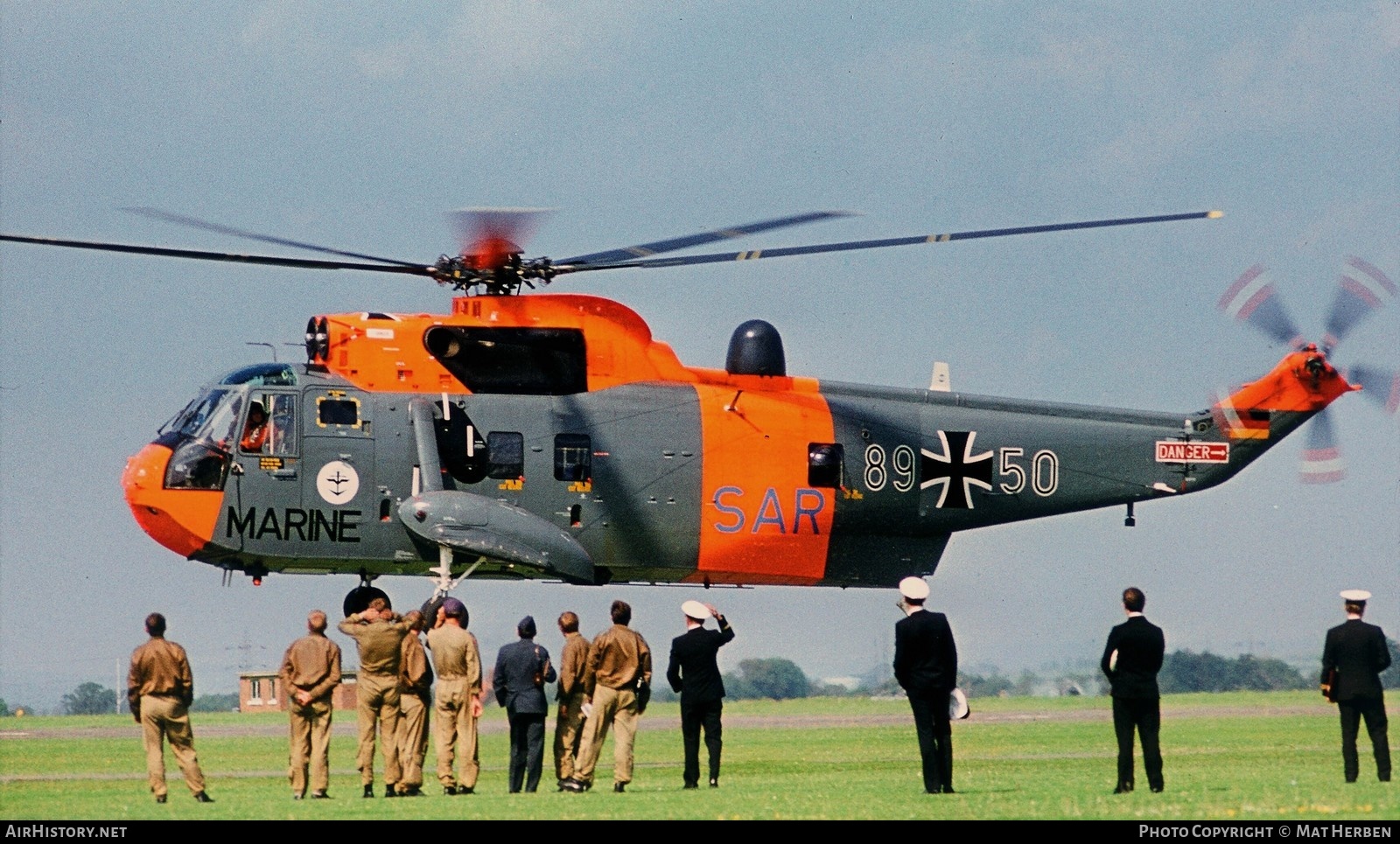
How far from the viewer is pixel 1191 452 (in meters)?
27.1

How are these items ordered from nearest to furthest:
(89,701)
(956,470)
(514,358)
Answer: (514,358)
(956,470)
(89,701)

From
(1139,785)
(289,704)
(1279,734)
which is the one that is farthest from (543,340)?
(1279,734)

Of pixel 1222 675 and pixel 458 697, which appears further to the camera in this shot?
pixel 1222 675

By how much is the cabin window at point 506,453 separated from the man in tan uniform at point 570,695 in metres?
5.71

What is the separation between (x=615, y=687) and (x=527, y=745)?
44.6 inches

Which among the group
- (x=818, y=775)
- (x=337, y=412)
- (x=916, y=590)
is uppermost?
(x=337, y=412)

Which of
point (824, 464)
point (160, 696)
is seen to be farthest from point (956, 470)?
point (160, 696)

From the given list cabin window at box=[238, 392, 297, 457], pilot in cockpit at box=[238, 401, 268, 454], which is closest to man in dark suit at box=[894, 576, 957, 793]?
cabin window at box=[238, 392, 297, 457]

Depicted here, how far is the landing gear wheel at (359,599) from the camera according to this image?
921 inches

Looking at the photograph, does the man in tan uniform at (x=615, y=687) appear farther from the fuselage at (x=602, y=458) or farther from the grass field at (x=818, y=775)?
the fuselage at (x=602, y=458)

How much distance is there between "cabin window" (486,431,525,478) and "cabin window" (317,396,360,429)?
1681mm

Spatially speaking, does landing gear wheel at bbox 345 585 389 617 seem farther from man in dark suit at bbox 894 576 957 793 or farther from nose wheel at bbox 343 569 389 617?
man in dark suit at bbox 894 576 957 793

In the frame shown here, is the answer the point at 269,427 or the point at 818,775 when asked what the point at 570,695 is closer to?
the point at 818,775

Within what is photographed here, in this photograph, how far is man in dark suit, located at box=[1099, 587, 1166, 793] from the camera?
16.2 m
